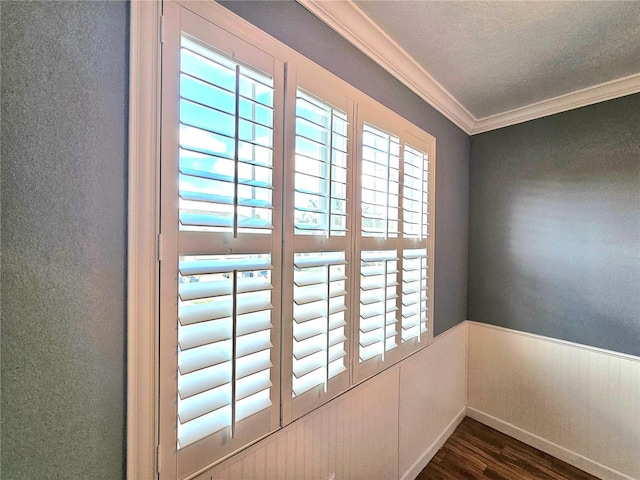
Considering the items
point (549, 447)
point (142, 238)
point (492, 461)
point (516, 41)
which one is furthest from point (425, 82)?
point (549, 447)

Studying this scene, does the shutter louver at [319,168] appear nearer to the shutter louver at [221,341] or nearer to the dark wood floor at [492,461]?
the shutter louver at [221,341]

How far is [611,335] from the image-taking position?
189cm

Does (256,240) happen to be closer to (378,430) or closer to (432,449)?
(378,430)

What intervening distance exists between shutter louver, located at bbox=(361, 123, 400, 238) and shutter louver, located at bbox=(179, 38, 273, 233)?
1.86ft

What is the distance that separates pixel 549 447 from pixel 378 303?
6.48 feet

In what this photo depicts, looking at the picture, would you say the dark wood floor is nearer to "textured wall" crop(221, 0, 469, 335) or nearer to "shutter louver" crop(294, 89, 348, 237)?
"textured wall" crop(221, 0, 469, 335)

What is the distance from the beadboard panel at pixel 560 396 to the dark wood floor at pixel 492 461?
10 centimetres

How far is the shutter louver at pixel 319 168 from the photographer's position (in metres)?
1.10

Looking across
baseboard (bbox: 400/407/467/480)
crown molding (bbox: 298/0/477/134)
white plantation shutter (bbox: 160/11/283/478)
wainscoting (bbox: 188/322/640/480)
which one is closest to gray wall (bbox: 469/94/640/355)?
wainscoting (bbox: 188/322/640/480)

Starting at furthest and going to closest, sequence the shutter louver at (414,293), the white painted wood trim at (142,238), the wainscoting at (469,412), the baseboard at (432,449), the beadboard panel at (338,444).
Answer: the baseboard at (432,449)
the shutter louver at (414,293)
the wainscoting at (469,412)
the beadboard panel at (338,444)
the white painted wood trim at (142,238)

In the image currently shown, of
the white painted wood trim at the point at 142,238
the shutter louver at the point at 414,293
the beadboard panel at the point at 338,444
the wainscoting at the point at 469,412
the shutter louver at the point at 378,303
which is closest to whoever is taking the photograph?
the white painted wood trim at the point at 142,238

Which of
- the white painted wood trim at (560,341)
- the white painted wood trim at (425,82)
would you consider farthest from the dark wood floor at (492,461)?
the white painted wood trim at (425,82)

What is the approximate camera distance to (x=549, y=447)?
2.11 metres

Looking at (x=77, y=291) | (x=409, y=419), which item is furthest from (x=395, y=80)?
(x=409, y=419)
